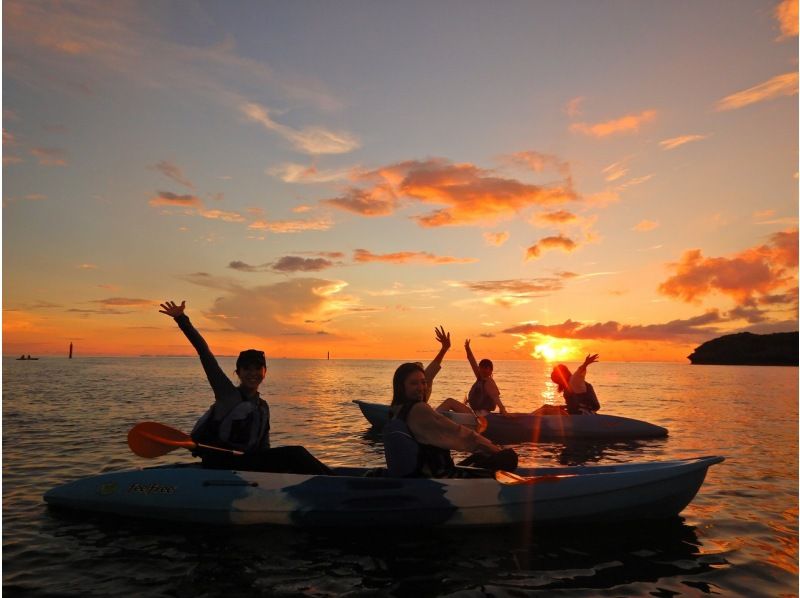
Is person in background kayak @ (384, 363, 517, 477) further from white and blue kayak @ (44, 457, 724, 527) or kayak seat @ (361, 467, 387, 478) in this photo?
kayak seat @ (361, 467, 387, 478)

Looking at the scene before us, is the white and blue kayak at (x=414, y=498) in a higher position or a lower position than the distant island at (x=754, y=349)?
lower

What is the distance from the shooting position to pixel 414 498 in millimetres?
7074

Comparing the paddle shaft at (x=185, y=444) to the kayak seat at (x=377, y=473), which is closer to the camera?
the paddle shaft at (x=185, y=444)

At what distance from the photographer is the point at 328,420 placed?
842 inches

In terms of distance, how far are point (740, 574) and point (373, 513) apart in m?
4.26

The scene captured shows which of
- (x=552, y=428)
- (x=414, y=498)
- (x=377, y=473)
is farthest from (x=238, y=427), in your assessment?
(x=552, y=428)

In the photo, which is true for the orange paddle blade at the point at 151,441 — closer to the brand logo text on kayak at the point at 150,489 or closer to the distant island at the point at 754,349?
the brand logo text on kayak at the point at 150,489

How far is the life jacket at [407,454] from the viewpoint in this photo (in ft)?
22.6

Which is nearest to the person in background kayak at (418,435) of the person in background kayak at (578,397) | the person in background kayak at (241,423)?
the person in background kayak at (241,423)

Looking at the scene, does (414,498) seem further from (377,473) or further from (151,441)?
(151,441)

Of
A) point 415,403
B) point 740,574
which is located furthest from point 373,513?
point 740,574

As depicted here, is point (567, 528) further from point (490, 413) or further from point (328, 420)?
point (328, 420)

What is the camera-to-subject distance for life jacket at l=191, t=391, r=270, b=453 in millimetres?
7242

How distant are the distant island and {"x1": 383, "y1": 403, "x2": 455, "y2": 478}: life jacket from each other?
156 metres
